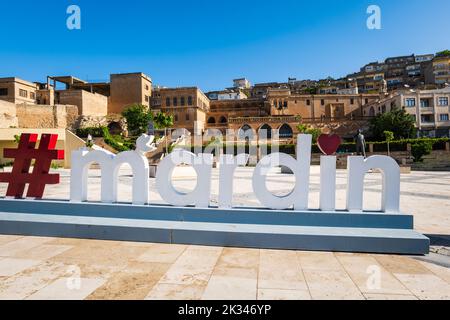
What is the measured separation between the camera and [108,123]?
57250 millimetres

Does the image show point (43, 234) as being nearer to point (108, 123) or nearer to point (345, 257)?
point (345, 257)

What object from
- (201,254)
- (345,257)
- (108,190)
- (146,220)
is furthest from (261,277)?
(108,190)

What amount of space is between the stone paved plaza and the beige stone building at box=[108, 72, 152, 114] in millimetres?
61290

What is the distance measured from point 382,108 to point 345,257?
59.4 meters

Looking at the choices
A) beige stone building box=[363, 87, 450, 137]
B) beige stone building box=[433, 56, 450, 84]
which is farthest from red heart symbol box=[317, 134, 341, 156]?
beige stone building box=[433, 56, 450, 84]

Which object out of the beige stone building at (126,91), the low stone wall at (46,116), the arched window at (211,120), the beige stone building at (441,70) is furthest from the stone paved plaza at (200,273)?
the beige stone building at (441,70)

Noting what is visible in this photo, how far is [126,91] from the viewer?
210ft

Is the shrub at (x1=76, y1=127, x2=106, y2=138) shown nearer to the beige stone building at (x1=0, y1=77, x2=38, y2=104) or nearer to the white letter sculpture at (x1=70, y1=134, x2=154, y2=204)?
the beige stone building at (x1=0, y1=77, x2=38, y2=104)

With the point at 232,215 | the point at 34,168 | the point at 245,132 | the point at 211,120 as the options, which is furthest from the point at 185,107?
the point at 232,215

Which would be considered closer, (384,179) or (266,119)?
(384,179)

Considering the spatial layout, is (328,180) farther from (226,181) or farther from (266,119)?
(266,119)

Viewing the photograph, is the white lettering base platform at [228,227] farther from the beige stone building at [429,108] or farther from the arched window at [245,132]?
the beige stone building at [429,108]

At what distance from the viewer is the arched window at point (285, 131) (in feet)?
178

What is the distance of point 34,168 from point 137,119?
47.7 m
